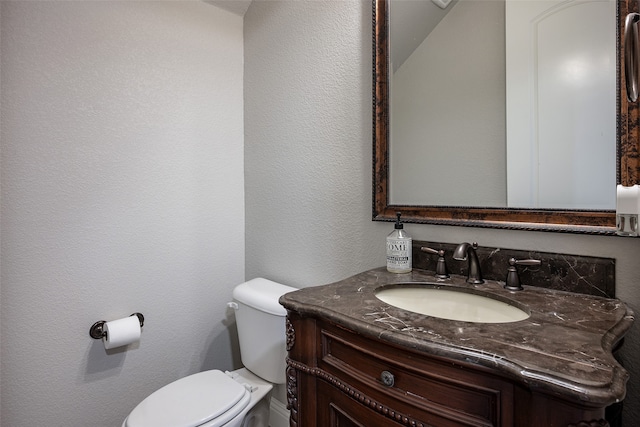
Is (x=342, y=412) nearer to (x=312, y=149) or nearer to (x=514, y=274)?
(x=514, y=274)

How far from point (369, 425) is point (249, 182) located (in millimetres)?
1495

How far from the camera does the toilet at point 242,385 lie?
120 centimetres

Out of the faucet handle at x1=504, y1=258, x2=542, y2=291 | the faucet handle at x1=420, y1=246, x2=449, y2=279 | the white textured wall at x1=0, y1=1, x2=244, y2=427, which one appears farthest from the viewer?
the white textured wall at x1=0, y1=1, x2=244, y2=427

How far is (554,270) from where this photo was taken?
92 cm

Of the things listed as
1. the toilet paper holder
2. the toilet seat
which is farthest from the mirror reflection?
the toilet paper holder

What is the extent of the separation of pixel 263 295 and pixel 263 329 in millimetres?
149

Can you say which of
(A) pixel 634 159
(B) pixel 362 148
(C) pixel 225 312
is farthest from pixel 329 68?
(C) pixel 225 312

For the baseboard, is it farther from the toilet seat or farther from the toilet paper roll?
the toilet paper roll

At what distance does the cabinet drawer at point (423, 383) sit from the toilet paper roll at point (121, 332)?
1143mm

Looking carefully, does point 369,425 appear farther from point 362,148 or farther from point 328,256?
point 362,148

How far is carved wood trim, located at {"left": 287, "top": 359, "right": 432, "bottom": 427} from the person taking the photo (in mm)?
669

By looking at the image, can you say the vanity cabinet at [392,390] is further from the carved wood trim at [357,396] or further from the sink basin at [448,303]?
the sink basin at [448,303]

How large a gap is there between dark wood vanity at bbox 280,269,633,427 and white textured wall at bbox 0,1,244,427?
1.09 meters

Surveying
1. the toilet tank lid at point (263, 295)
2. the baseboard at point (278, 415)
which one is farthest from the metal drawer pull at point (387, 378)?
the baseboard at point (278, 415)
